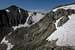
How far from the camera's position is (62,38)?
118m

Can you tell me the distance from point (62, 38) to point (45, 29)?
101ft

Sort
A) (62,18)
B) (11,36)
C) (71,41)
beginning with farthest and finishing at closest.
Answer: (11,36) < (62,18) < (71,41)

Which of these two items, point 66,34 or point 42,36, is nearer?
point 66,34

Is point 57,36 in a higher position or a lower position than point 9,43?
higher

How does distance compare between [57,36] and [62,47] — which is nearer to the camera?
[62,47]

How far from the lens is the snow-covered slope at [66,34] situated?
371 ft

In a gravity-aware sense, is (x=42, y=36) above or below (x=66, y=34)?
below

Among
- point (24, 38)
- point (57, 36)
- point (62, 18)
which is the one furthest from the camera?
point (24, 38)

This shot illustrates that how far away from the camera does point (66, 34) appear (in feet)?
396

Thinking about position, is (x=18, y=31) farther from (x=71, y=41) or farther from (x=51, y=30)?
(x=71, y=41)

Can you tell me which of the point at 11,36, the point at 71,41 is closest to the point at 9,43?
the point at 11,36

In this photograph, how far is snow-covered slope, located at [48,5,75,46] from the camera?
11294 cm

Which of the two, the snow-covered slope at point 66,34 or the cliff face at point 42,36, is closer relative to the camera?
the snow-covered slope at point 66,34

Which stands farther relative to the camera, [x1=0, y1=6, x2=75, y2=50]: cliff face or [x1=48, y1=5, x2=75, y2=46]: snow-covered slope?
[x1=0, y1=6, x2=75, y2=50]: cliff face
